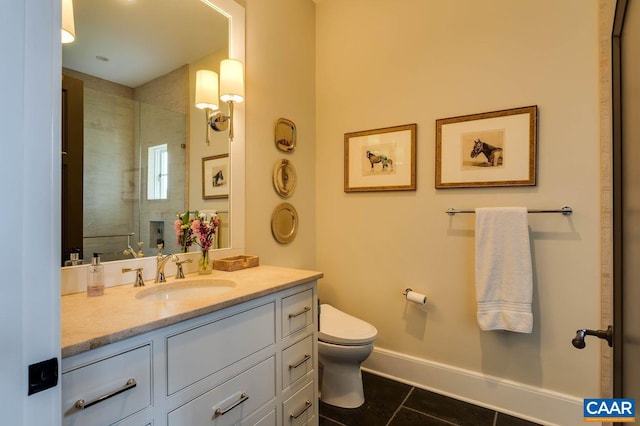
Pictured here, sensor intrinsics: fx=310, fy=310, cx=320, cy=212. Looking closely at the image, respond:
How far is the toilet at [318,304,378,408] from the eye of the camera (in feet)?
6.10

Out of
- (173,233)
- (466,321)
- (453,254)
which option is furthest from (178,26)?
(466,321)

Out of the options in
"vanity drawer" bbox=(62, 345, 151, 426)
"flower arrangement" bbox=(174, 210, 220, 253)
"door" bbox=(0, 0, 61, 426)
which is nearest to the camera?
"door" bbox=(0, 0, 61, 426)

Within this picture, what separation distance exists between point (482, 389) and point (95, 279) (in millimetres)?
2226

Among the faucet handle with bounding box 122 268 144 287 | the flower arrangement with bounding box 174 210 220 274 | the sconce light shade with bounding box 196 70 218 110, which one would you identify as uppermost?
the sconce light shade with bounding box 196 70 218 110

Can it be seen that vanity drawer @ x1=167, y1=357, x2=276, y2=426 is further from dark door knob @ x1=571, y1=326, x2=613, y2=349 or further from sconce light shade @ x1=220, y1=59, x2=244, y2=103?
sconce light shade @ x1=220, y1=59, x2=244, y2=103

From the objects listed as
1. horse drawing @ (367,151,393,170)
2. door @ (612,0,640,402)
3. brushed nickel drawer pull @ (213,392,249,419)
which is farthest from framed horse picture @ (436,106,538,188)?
brushed nickel drawer pull @ (213,392,249,419)

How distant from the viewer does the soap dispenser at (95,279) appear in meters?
1.22

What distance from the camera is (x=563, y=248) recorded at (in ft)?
5.82

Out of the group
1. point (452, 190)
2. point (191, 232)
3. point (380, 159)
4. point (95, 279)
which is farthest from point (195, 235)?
point (452, 190)

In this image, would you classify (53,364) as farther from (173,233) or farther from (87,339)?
(173,233)

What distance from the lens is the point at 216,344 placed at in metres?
1.12

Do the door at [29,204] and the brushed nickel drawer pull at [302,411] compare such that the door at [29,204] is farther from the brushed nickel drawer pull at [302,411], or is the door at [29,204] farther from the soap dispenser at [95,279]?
the brushed nickel drawer pull at [302,411]

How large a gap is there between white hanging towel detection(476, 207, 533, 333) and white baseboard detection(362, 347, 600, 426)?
40cm

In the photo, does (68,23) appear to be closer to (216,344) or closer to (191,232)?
(191,232)
